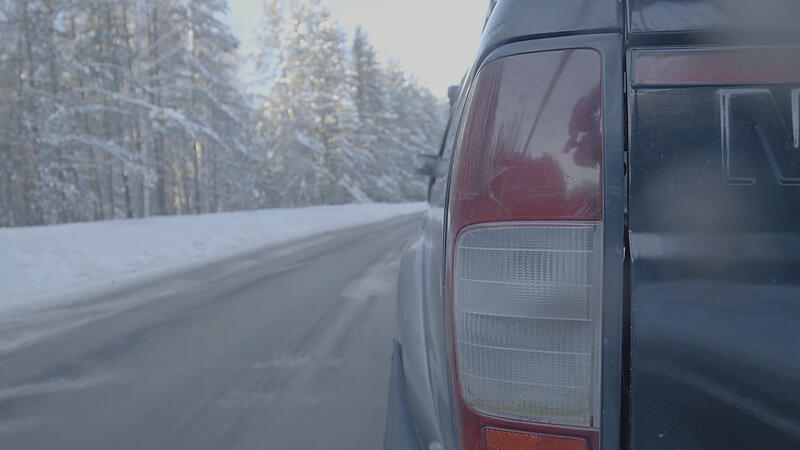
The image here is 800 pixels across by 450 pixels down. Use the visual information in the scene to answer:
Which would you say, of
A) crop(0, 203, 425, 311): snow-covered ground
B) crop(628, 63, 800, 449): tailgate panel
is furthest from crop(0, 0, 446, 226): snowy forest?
crop(628, 63, 800, 449): tailgate panel

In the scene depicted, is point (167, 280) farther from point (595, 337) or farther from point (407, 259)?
point (595, 337)

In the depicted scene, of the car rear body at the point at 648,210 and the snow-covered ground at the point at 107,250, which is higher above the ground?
the car rear body at the point at 648,210

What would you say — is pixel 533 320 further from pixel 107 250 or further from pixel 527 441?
pixel 107 250

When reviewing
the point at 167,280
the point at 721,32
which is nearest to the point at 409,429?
the point at 721,32

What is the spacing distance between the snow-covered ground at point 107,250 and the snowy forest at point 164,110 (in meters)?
6.12

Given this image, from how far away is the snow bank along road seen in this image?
2598 mm

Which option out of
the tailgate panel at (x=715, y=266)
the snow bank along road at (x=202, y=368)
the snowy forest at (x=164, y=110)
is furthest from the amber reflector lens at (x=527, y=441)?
the snowy forest at (x=164, y=110)

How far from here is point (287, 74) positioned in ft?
95.4

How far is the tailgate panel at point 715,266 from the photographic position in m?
0.92

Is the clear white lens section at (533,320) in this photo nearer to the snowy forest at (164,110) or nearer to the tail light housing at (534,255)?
the tail light housing at (534,255)

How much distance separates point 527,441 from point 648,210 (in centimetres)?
55

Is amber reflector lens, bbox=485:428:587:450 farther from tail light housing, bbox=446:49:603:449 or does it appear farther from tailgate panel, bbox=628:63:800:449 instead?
tailgate panel, bbox=628:63:800:449

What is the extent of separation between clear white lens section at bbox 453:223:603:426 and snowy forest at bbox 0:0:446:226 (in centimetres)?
1796

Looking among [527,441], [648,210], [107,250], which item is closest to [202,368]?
[527,441]
